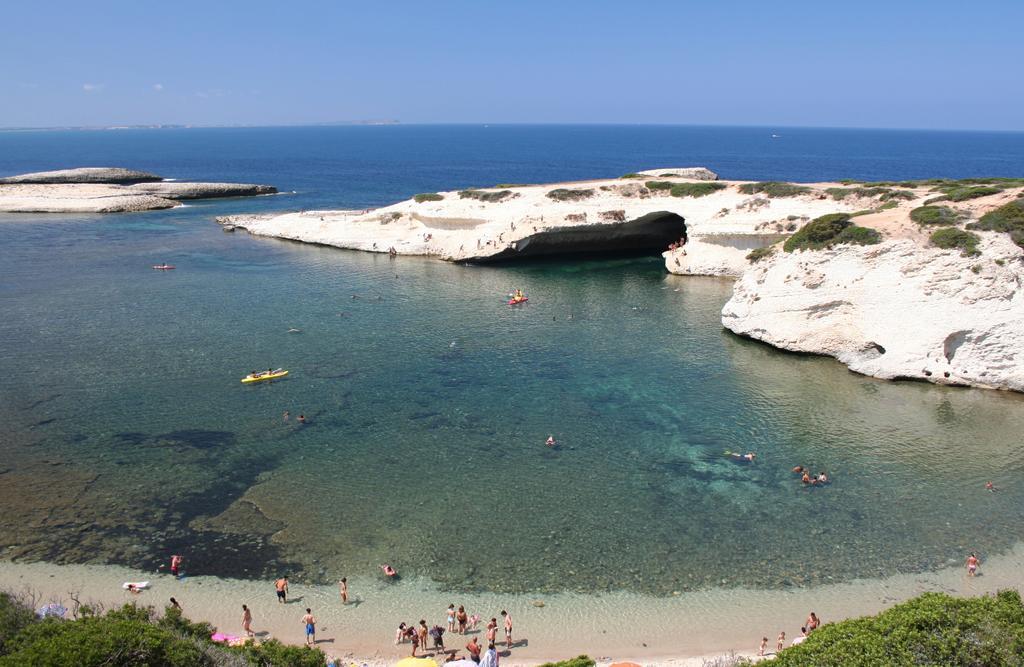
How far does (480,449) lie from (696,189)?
4109cm

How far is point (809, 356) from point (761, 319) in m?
3.26

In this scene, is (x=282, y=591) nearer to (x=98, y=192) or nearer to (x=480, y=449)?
(x=480, y=449)

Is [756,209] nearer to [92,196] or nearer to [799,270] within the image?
[799,270]

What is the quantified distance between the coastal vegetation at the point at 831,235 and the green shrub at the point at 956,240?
274 centimetres

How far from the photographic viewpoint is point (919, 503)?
74.9 feet

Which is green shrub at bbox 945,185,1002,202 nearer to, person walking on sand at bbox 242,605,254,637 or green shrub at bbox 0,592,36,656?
person walking on sand at bbox 242,605,254,637

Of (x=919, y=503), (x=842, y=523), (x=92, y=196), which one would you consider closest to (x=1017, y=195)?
(x=919, y=503)

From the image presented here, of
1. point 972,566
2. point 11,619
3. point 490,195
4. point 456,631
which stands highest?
point 490,195

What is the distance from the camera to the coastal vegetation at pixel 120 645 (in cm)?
1166

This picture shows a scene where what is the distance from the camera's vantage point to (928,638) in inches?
496


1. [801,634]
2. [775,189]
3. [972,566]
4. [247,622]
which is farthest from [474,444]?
[775,189]

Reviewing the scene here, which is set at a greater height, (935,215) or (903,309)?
(935,215)

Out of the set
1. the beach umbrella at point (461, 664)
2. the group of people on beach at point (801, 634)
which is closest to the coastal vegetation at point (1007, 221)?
the group of people on beach at point (801, 634)

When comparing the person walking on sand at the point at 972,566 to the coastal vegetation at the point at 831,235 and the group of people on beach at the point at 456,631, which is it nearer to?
the group of people on beach at the point at 456,631
